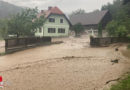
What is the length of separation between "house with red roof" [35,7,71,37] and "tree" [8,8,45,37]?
571 centimetres

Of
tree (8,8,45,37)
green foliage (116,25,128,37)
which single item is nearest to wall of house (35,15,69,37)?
tree (8,8,45,37)

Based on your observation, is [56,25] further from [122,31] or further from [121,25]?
[122,31]

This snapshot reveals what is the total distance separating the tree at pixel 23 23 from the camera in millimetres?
17922

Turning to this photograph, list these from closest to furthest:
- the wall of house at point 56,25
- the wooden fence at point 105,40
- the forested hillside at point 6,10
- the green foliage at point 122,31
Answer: the wooden fence at point 105,40 → the green foliage at point 122,31 → the wall of house at point 56,25 → the forested hillside at point 6,10

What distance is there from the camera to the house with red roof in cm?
2812

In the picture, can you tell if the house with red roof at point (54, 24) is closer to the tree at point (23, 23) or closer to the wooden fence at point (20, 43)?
the tree at point (23, 23)

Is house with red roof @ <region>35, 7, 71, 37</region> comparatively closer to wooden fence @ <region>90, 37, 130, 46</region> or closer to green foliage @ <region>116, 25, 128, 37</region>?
wooden fence @ <region>90, 37, 130, 46</region>

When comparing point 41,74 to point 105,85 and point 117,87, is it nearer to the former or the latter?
point 105,85

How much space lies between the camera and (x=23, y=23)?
1927 cm

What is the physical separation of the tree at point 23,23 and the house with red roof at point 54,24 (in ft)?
18.7

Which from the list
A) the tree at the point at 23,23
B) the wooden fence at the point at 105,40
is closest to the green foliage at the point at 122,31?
the wooden fence at the point at 105,40

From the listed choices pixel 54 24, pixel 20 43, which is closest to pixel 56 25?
pixel 54 24

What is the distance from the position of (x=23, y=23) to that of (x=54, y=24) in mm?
10965

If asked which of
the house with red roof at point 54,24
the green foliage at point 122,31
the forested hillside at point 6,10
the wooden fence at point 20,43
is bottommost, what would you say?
the wooden fence at point 20,43
